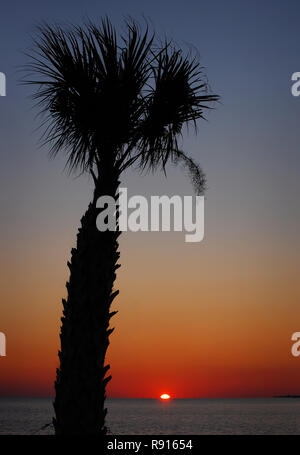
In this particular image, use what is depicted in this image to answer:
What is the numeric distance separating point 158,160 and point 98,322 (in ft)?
10.5

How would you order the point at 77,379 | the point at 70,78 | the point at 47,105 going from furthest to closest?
the point at 47,105, the point at 70,78, the point at 77,379

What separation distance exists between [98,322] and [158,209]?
3.21m

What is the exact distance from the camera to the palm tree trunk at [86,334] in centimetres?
753

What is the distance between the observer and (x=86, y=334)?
7688 mm

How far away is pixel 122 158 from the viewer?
8875 mm

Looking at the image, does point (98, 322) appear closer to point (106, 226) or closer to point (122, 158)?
point (106, 226)

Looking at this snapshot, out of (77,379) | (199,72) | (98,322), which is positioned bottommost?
(77,379)

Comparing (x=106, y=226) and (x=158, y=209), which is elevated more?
(x=158, y=209)

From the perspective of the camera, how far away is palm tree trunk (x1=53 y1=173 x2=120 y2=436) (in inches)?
296
